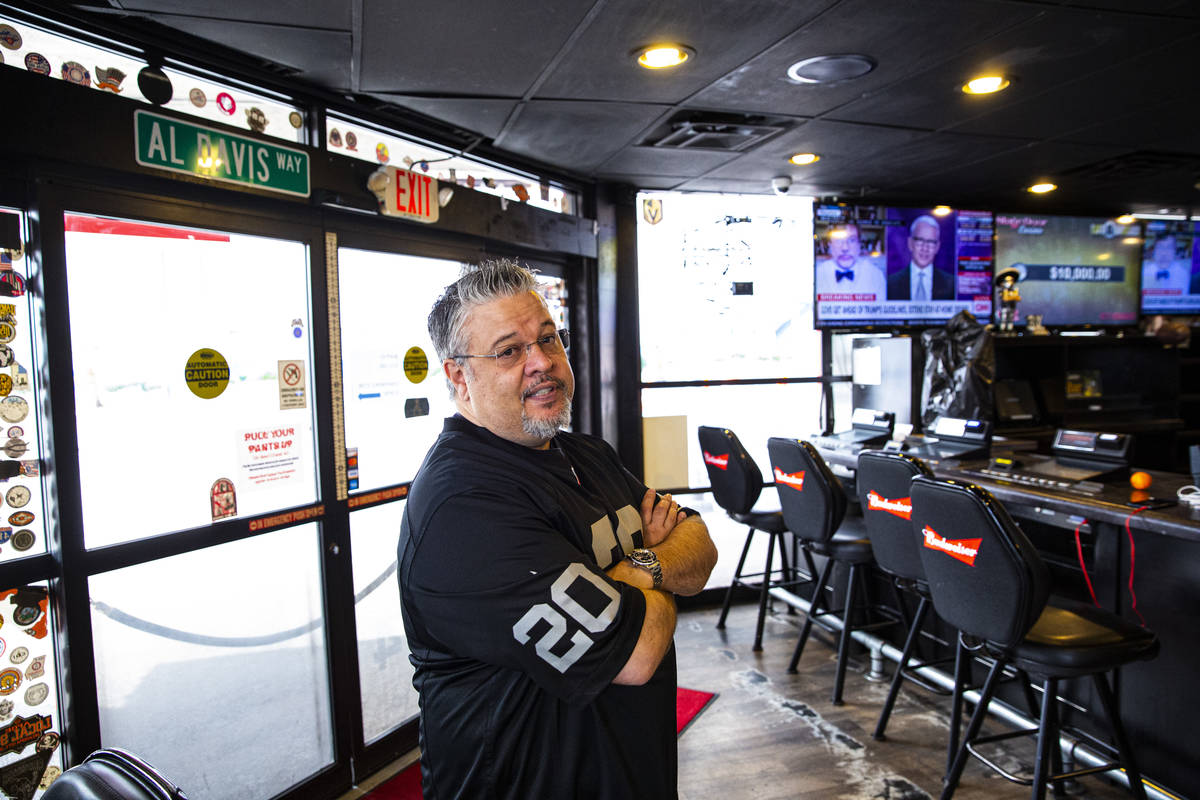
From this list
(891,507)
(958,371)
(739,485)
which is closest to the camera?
(891,507)

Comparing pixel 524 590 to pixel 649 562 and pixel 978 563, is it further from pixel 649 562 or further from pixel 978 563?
pixel 978 563

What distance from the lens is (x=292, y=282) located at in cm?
267

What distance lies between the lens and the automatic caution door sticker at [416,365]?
3.18 metres

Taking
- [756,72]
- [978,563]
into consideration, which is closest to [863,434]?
[978,563]

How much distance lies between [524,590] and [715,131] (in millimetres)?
2770

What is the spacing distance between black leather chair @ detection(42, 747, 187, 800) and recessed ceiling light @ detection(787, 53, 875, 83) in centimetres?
260

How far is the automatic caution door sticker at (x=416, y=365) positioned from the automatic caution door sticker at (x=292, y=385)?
1.78 feet

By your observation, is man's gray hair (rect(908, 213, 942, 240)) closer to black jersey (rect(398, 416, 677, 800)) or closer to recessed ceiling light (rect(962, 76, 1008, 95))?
recessed ceiling light (rect(962, 76, 1008, 95))

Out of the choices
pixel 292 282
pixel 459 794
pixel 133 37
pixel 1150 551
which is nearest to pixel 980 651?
pixel 1150 551

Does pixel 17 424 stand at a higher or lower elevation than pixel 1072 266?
lower

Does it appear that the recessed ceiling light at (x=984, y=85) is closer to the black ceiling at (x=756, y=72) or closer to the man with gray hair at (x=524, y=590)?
the black ceiling at (x=756, y=72)

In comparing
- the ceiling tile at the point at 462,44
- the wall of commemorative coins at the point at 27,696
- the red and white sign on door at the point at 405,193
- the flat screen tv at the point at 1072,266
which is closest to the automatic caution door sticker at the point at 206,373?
the wall of commemorative coins at the point at 27,696

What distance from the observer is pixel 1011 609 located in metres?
2.08

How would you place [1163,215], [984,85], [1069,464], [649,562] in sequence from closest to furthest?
[649,562], [984,85], [1069,464], [1163,215]
